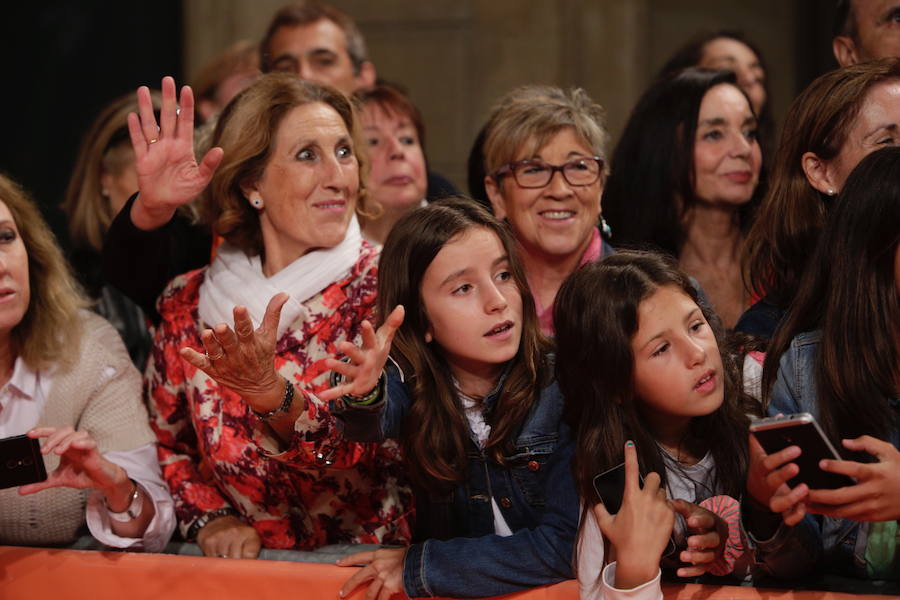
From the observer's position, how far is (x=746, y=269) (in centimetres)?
298

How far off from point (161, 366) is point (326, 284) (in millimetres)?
481

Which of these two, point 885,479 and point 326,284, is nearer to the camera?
point 885,479

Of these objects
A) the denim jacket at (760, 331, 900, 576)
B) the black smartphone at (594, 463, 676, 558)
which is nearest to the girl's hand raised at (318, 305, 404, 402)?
the black smartphone at (594, 463, 676, 558)

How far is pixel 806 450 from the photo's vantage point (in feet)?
6.43

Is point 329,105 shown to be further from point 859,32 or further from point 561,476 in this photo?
point 859,32

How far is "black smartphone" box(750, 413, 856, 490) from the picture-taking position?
6.27 feet

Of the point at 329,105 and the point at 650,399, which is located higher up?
the point at 329,105

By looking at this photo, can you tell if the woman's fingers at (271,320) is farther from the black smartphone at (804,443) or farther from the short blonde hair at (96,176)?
the short blonde hair at (96,176)

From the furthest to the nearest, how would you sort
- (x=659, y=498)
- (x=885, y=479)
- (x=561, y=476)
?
(x=561, y=476)
(x=659, y=498)
(x=885, y=479)

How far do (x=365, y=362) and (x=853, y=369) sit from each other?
0.94 m

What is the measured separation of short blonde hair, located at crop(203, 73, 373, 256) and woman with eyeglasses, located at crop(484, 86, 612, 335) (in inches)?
18.0

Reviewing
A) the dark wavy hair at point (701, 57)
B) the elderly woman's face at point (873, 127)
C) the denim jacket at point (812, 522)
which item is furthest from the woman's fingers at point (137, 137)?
the dark wavy hair at point (701, 57)

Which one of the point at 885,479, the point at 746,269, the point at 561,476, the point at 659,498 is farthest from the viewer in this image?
the point at 746,269

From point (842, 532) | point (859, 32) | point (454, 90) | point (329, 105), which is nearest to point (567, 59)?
point (454, 90)
